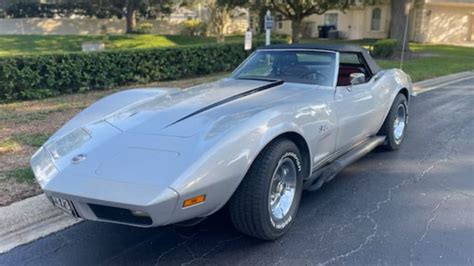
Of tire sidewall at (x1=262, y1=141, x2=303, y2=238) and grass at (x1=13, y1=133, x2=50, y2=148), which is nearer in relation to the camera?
tire sidewall at (x1=262, y1=141, x2=303, y2=238)

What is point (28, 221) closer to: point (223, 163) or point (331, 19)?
point (223, 163)

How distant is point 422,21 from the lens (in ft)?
97.6

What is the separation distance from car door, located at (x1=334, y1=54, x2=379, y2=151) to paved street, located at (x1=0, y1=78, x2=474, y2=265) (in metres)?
0.49

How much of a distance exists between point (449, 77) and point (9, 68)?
38.9 ft

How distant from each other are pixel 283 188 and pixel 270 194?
281 mm

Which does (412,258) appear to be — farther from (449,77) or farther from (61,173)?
(449,77)

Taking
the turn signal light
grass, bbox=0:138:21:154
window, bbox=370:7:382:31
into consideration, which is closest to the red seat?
the turn signal light

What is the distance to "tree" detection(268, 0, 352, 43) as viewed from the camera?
1814cm

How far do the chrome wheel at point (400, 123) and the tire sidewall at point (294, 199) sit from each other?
8.27ft

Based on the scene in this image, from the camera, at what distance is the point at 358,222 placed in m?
3.57

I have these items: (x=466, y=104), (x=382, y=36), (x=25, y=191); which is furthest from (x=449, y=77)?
(x=382, y=36)

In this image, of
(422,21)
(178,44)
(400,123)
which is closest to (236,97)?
(400,123)

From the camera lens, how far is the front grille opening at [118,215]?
2.56 m

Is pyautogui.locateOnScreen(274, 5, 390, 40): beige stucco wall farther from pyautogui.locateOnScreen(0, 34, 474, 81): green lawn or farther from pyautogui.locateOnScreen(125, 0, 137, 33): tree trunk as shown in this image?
pyautogui.locateOnScreen(125, 0, 137, 33): tree trunk
